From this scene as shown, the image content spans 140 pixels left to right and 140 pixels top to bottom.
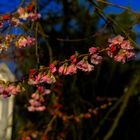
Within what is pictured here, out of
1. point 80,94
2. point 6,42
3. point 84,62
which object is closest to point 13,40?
point 6,42

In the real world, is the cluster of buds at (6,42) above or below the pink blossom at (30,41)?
below

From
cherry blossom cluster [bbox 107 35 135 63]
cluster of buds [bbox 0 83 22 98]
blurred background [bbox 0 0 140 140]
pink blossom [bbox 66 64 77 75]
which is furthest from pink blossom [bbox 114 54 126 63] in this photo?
blurred background [bbox 0 0 140 140]

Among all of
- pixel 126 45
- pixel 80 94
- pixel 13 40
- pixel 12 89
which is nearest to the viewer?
pixel 126 45

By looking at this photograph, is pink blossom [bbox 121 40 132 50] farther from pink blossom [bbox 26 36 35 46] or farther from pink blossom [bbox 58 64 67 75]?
pink blossom [bbox 26 36 35 46]

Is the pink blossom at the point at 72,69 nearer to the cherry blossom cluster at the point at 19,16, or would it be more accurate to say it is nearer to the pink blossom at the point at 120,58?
the pink blossom at the point at 120,58

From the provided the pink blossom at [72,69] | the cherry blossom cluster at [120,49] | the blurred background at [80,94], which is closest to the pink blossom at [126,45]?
the cherry blossom cluster at [120,49]

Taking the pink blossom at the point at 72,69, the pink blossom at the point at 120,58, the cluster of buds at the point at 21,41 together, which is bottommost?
the pink blossom at the point at 72,69

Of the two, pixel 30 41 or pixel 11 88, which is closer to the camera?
pixel 11 88

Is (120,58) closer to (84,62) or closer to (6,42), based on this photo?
(84,62)

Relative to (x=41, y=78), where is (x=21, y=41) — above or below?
above
